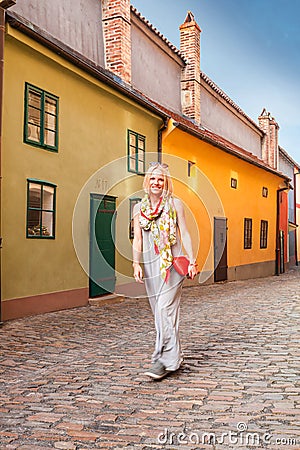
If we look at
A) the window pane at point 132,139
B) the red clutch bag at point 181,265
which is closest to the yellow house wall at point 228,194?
the window pane at point 132,139

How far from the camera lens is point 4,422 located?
3729mm

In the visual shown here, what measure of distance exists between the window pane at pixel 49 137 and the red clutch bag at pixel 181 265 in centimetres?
544

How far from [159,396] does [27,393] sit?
1.14 metres

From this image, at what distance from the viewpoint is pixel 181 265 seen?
4883 millimetres

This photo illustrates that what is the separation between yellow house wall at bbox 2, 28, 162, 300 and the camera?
337 inches

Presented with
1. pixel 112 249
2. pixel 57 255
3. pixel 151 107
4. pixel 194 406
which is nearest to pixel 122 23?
→ pixel 151 107

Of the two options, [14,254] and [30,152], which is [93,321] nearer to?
[14,254]

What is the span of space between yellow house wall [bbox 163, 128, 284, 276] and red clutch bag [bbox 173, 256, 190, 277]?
7.66 m

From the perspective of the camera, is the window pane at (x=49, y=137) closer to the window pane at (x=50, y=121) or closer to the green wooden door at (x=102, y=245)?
the window pane at (x=50, y=121)

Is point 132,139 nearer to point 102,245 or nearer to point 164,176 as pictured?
point 102,245

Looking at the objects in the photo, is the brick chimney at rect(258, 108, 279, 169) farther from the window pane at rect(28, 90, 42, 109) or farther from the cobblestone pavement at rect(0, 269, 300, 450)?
the cobblestone pavement at rect(0, 269, 300, 450)

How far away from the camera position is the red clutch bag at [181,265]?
488 cm

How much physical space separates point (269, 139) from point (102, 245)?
20.6m

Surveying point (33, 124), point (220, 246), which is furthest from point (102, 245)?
point (220, 246)
